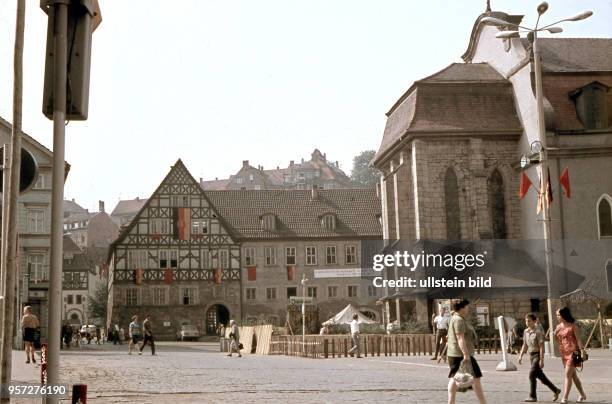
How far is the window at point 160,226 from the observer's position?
66938mm

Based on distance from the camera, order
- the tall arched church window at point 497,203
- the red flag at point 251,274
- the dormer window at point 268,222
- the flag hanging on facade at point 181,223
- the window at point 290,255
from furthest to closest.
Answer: the dormer window at point 268,222
the window at point 290,255
the red flag at point 251,274
the flag hanging on facade at point 181,223
the tall arched church window at point 497,203

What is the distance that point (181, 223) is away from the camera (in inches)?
2645

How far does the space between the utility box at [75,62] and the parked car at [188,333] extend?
59.7 meters

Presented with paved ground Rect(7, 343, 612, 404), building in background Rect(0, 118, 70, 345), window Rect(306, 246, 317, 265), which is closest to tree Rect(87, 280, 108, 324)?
window Rect(306, 246, 317, 265)

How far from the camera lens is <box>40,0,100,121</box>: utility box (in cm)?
518

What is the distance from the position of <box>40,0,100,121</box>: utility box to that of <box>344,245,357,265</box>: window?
67483 millimetres

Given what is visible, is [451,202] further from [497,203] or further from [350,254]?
[350,254]

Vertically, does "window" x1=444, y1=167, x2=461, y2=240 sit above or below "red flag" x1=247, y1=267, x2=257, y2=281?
above

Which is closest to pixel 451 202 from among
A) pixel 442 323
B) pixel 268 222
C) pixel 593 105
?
pixel 593 105

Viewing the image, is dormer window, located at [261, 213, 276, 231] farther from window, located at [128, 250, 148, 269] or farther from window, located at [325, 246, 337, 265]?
window, located at [128, 250, 148, 269]

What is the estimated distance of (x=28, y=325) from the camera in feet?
78.6

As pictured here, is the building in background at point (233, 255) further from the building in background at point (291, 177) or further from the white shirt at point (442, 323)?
the building in background at point (291, 177)

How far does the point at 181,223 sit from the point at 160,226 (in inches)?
62.8

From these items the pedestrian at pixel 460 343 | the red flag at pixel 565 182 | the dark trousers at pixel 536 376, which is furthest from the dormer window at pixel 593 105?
the pedestrian at pixel 460 343
